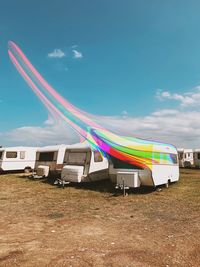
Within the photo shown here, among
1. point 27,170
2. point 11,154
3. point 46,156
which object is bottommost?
point 27,170

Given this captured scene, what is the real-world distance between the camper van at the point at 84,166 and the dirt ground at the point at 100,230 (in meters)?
2.66

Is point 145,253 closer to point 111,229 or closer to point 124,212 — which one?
point 111,229

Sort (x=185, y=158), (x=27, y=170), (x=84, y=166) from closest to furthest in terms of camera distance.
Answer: (x=84, y=166) < (x=27, y=170) < (x=185, y=158)

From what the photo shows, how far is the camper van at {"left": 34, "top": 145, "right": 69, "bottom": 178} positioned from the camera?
2053 cm

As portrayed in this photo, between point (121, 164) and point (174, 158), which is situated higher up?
point (174, 158)

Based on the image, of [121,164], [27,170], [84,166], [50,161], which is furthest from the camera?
[27,170]

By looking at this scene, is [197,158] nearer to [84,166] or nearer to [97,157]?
[97,157]

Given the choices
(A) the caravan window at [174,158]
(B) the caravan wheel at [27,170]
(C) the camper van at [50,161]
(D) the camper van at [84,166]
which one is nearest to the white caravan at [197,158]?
(A) the caravan window at [174,158]

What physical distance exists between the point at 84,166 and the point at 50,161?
5665mm

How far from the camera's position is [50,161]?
21.4 m

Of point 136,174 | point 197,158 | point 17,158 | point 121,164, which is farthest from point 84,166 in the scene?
point 197,158

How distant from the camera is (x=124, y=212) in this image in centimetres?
1012

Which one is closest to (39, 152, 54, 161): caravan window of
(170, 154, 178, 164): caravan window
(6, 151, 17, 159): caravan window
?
(6, 151, 17, 159): caravan window

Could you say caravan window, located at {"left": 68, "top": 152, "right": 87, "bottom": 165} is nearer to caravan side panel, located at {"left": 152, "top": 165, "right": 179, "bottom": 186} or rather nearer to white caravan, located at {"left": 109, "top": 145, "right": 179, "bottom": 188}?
white caravan, located at {"left": 109, "top": 145, "right": 179, "bottom": 188}
